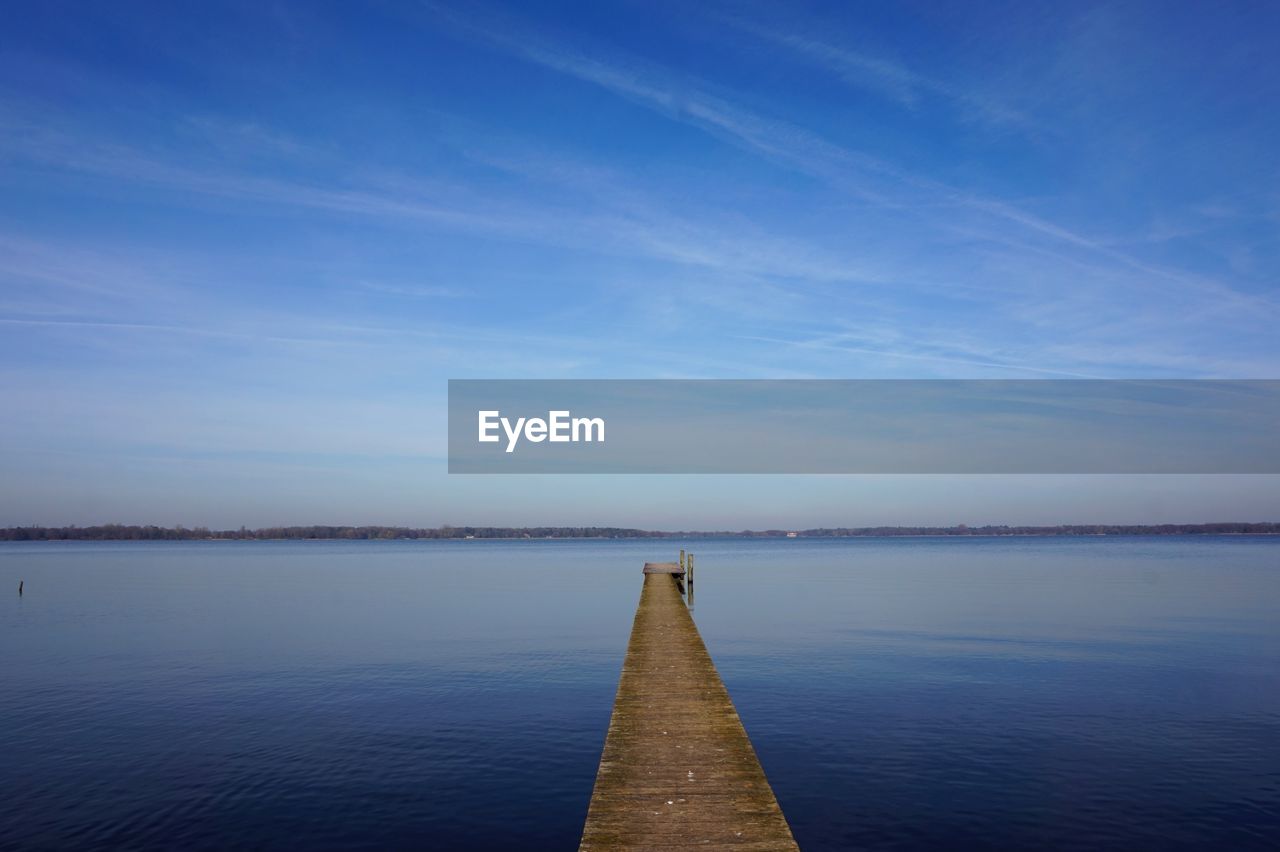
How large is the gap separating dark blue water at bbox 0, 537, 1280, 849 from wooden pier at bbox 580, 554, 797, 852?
1779 millimetres

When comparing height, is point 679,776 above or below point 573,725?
above

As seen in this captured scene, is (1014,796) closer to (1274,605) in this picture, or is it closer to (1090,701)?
(1090,701)

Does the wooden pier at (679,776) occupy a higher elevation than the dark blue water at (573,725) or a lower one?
higher

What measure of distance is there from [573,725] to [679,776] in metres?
8.69

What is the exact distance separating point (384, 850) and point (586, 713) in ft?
28.3

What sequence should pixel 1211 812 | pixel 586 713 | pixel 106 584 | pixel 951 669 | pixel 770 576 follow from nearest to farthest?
pixel 1211 812, pixel 586 713, pixel 951 669, pixel 106 584, pixel 770 576

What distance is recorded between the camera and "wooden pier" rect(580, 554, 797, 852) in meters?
9.35

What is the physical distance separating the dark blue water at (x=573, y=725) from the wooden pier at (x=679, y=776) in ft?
5.84

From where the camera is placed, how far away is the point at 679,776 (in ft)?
37.5

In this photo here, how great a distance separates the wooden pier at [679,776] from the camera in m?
9.35

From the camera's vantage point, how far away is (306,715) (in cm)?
2078

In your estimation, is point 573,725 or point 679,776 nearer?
point 679,776

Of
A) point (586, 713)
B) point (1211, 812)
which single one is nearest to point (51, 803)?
point (586, 713)

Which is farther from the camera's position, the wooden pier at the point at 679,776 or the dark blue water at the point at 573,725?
the dark blue water at the point at 573,725
